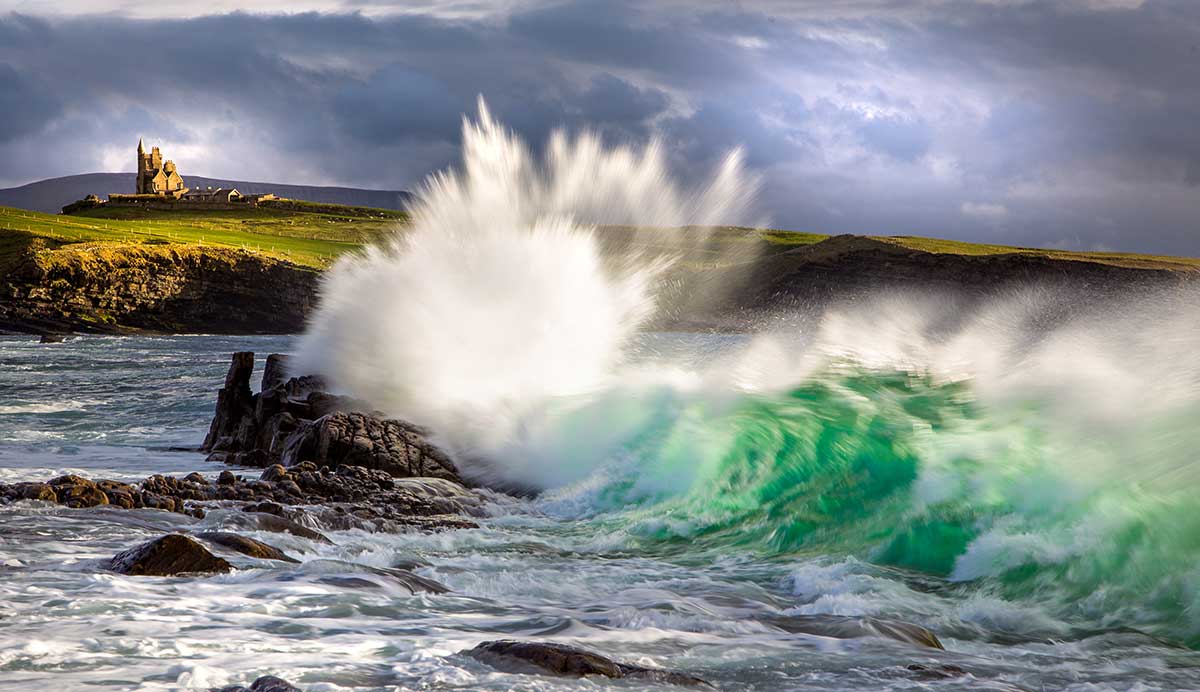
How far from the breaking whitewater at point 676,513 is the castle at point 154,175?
16939 cm

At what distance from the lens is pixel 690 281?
9662cm

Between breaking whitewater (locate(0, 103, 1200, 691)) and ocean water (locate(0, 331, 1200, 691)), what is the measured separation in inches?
1.4

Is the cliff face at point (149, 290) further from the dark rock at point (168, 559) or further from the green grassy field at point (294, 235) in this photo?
the dark rock at point (168, 559)

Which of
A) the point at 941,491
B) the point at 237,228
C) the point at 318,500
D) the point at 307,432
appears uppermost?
the point at 237,228

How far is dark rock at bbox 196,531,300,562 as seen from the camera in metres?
8.73

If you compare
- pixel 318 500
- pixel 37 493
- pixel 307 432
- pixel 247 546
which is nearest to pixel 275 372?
pixel 307 432

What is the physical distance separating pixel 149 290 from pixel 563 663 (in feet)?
270

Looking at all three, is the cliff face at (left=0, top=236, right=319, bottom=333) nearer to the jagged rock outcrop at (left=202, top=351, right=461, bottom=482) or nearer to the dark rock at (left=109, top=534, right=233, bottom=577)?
the jagged rock outcrop at (left=202, top=351, right=461, bottom=482)

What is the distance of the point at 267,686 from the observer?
4992mm

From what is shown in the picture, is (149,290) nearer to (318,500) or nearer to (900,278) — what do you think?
(900,278)

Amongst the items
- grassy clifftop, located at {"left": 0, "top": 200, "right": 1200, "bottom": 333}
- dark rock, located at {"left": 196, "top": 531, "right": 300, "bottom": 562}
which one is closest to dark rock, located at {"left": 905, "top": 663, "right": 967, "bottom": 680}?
dark rock, located at {"left": 196, "top": 531, "right": 300, "bottom": 562}

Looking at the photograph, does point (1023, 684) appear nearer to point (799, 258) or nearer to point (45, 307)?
point (45, 307)

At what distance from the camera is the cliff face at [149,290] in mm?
75500

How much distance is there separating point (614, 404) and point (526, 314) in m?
4.37
